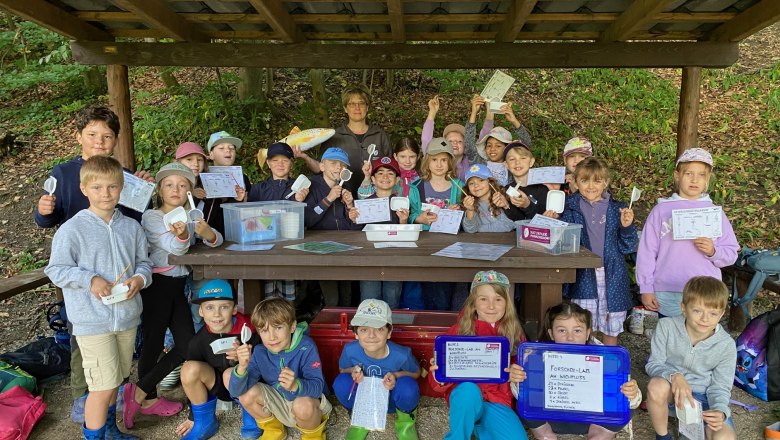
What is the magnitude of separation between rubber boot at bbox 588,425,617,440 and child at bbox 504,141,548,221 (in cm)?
164

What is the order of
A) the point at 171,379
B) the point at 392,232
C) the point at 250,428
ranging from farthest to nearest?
the point at 392,232
the point at 171,379
the point at 250,428

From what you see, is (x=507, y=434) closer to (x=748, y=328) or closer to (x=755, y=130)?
(x=748, y=328)

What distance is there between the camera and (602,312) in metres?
3.66

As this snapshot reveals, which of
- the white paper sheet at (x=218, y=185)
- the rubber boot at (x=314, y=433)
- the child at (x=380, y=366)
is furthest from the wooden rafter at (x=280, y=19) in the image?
the rubber boot at (x=314, y=433)

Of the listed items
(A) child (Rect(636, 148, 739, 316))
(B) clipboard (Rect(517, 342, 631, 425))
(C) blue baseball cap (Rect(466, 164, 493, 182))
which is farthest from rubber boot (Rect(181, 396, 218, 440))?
(A) child (Rect(636, 148, 739, 316))

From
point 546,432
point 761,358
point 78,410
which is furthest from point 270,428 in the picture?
point 761,358

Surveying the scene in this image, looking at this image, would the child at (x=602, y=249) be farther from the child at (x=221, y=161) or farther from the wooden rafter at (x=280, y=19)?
the wooden rafter at (x=280, y=19)

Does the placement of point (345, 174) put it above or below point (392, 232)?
above

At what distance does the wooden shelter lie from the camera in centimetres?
465

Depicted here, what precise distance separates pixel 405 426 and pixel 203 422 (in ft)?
3.91

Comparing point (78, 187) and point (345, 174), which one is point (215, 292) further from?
point (345, 174)

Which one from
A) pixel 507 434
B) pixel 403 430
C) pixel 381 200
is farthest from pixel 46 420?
pixel 507 434

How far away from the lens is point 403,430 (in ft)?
9.99

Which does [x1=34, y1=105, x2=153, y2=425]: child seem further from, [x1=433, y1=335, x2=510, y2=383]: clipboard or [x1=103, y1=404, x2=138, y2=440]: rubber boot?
[x1=433, y1=335, x2=510, y2=383]: clipboard
